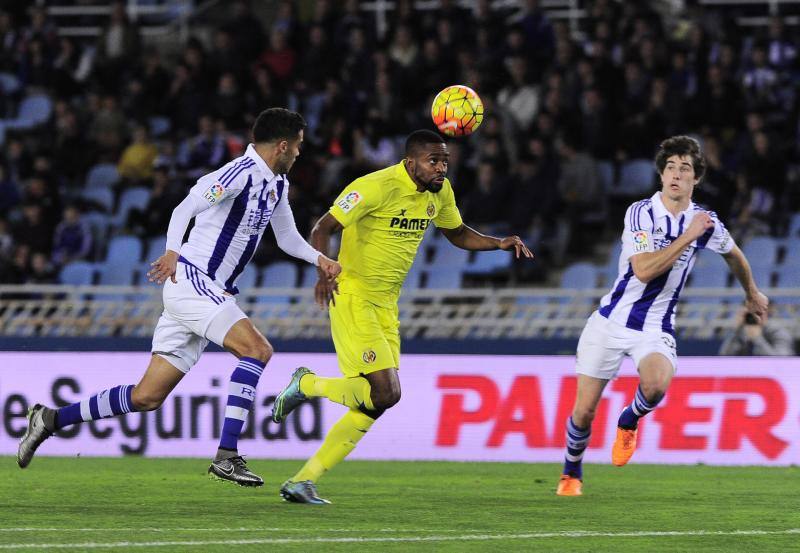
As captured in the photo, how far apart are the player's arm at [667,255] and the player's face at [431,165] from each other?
124 cm

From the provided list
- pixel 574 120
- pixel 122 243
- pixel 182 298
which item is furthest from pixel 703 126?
pixel 182 298

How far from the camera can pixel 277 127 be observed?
8.70 m

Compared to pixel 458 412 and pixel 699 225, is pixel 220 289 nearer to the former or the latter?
pixel 699 225

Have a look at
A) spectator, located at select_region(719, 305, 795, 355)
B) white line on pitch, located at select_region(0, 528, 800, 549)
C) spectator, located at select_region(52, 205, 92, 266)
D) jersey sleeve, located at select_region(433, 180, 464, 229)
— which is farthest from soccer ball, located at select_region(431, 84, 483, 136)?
spectator, located at select_region(52, 205, 92, 266)

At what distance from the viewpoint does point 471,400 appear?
41.0 feet

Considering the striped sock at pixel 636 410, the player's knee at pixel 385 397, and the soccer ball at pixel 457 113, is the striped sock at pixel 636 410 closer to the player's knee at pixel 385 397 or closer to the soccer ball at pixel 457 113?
the player's knee at pixel 385 397

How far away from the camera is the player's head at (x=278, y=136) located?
8703 mm

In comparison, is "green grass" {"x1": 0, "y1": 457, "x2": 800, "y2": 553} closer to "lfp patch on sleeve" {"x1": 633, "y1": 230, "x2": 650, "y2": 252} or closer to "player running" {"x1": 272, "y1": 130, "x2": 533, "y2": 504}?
"player running" {"x1": 272, "y1": 130, "x2": 533, "y2": 504}

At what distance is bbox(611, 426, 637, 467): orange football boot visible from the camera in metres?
8.99

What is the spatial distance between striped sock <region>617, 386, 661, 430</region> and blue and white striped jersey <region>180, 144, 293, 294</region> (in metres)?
2.46

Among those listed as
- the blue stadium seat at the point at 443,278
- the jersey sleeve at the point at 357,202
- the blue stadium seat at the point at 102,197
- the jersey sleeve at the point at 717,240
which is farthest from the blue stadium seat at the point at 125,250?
the jersey sleeve at the point at 717,240

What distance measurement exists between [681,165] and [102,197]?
10837mm

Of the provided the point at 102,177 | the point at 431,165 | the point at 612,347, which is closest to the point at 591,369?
the point at 612,347

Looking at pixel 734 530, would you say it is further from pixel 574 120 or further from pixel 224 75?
pixel 224 75
